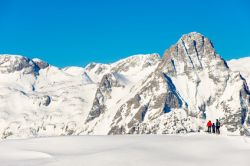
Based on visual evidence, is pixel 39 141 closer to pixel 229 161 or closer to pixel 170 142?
pixel 170 142

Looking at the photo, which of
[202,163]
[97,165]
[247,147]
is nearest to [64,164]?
[97,165]

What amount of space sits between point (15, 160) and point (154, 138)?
1780cm

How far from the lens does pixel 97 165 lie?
146 ft

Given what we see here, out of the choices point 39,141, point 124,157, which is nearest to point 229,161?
point 124,157

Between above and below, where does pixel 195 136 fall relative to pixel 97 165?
above

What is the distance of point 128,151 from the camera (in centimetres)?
4981

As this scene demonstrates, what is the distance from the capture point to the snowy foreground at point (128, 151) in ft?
151

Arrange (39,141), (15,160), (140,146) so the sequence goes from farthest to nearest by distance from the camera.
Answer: (39,141) → (140,146) → (15,160)

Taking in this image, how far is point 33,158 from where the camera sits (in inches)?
1918

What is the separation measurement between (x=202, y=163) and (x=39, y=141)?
19.8m

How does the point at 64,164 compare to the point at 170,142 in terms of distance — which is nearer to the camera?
the point at 64,164

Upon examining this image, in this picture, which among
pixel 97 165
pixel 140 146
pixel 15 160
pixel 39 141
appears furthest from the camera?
pixel 39 141

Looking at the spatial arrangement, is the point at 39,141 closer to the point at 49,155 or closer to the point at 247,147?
the point at 49,155

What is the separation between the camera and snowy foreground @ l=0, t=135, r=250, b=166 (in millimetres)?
46000
